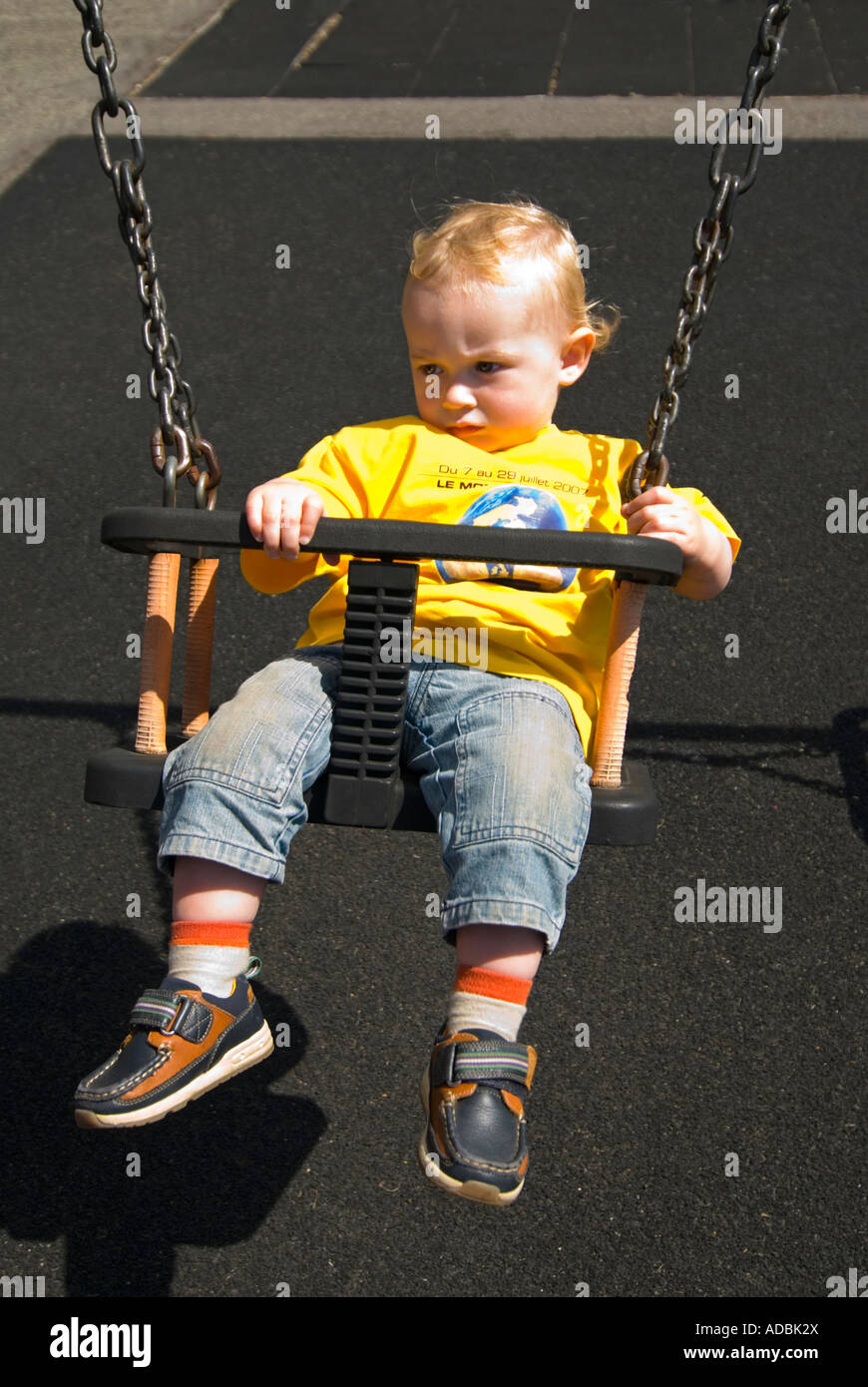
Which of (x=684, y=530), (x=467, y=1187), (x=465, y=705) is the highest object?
(x=684, y=530)

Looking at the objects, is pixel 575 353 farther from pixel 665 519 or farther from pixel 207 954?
pixel 207 954

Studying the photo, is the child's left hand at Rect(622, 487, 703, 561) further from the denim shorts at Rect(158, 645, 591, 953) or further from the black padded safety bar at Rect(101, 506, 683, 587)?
the denim shorts at Rect(158, 645, 591, 953)

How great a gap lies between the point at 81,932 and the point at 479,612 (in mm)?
1255

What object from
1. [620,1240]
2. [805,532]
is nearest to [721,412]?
[805,532]

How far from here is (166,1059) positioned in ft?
5.83

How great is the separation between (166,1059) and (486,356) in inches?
42.6

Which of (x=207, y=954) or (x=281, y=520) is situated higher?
(x=281, y=520)

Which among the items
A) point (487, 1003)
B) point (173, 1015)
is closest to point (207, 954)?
point (173, 1015)

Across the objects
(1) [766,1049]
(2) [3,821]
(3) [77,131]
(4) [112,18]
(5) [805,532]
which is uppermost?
(4) [112,18]

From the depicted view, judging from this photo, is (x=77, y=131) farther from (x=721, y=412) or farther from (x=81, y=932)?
(x=81, y=932)

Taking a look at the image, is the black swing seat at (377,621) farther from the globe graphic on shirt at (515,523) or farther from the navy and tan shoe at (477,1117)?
the navy and tan shoe at (477,1117)

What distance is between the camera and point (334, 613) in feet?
7.25

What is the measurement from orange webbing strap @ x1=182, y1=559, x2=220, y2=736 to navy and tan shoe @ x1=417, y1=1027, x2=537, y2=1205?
0.60 metres

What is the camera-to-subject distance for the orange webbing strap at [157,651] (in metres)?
2.02
